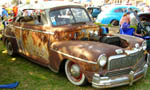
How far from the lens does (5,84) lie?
4469mm

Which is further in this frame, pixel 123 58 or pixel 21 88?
pixel 21 88

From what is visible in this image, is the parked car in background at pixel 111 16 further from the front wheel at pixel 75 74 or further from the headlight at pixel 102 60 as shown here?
the headlight at pixel 102 60

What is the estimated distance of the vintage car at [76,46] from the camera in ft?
12.4

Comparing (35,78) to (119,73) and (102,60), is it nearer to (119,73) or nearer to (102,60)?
(102,60)

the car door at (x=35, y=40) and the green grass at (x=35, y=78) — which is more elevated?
the car door at (x=35, y=40)

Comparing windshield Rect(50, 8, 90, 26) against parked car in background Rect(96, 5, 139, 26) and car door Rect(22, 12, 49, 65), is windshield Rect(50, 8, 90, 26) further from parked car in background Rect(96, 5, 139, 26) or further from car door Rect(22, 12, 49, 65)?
parked car in background Rect(96, 5, 139, 26)

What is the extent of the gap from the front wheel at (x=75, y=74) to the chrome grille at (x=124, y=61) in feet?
2.14

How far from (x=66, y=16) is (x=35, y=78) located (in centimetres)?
174

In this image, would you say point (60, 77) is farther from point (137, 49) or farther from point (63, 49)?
point (137, 49)

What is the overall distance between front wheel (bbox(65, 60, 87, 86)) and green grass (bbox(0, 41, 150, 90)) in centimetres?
11

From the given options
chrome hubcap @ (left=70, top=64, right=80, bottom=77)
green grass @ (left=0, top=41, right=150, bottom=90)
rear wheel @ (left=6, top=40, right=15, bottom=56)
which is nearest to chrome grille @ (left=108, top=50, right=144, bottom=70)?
green grass @ (left=0, top=41, right=150, bottom=90)

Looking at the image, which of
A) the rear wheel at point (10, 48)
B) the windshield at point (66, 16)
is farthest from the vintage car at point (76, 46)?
the rear wheel at point (10, 48)

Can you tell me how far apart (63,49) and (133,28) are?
3611mm

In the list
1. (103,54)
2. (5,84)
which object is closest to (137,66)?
(103,54)
